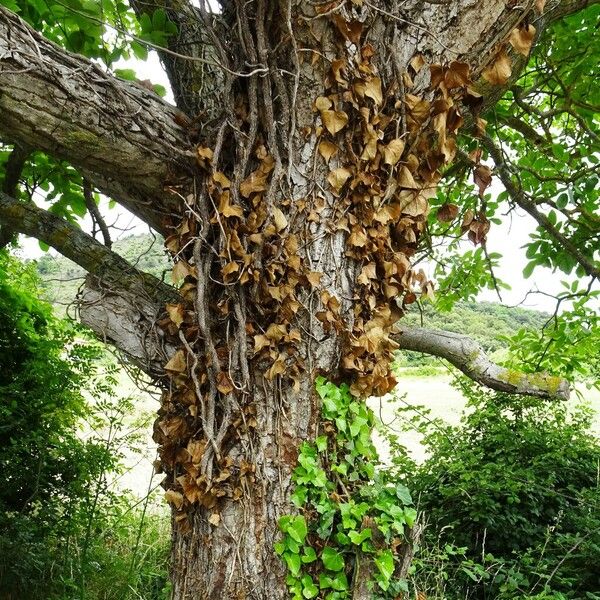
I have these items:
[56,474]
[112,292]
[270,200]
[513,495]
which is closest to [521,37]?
[270,200]

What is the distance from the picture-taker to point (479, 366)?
119 inches

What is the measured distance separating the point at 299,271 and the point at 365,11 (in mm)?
991

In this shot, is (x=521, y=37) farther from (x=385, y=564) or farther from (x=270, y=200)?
(x=385, y=564)

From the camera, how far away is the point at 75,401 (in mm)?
4488

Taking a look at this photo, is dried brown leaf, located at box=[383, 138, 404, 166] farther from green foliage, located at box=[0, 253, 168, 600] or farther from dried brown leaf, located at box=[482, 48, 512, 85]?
green foliage, located at box=[0, 253, 168, 600]

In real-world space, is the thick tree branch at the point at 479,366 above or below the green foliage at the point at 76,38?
below

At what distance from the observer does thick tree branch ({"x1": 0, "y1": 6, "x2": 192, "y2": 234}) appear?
1804mm

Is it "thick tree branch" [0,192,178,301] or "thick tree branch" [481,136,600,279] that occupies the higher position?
"thick tree branch" [481,136,600,279]

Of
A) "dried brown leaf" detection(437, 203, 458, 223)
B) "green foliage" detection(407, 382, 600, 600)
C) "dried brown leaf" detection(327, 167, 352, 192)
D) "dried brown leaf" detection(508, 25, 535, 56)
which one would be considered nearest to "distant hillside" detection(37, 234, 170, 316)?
"dried brown leaf" detection(327, 167, 352, 192)

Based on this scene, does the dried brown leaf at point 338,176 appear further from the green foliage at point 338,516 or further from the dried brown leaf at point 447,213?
the green foliage at point 338,516

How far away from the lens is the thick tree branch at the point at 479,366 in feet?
9.94

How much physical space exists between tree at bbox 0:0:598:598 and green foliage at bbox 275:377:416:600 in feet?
0.16

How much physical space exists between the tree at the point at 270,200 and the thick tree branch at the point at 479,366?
3.14 feet

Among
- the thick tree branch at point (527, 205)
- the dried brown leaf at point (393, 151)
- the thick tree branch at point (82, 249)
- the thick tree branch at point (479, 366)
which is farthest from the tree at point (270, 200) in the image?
the thick tree branch at point (527, 205)
